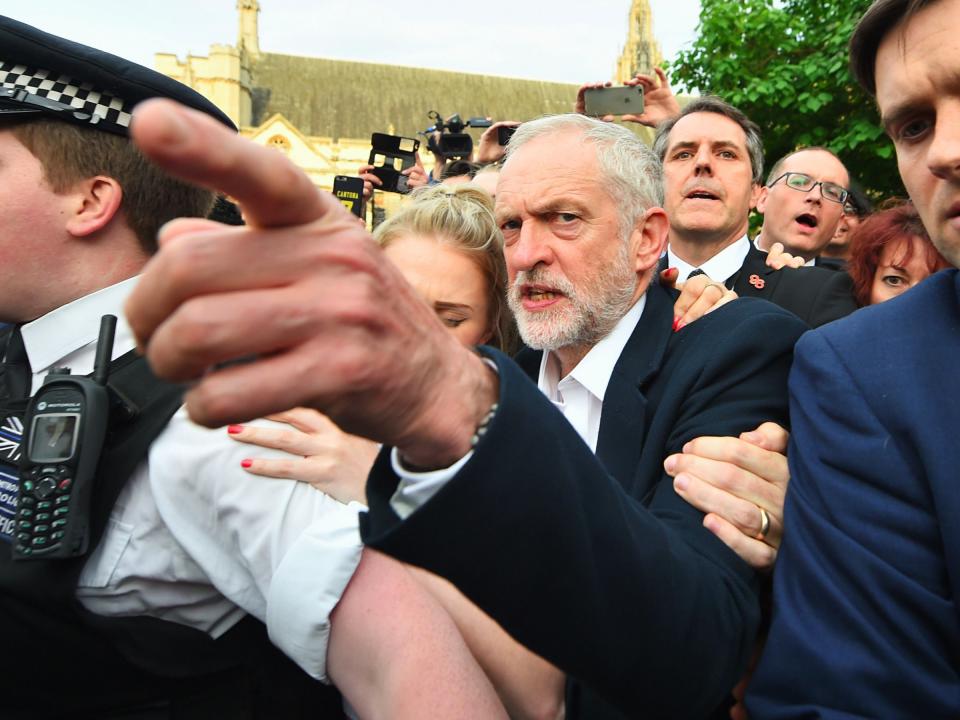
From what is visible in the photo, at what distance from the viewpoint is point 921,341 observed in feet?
4.70

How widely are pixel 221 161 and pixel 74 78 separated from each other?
1724mm

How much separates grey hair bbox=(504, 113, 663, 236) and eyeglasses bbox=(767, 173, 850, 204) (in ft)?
9.70

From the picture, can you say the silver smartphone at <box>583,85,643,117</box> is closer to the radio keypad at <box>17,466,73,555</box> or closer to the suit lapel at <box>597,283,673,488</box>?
the suit lapel at <box>597,283,673,488</box>

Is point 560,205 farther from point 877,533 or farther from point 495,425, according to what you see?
point 495,425

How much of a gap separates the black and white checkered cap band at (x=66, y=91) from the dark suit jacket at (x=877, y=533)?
187 centimetres

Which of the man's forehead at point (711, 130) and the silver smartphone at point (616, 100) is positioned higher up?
the silver smartphone at point (616, 100)

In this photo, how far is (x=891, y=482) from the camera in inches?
53.0

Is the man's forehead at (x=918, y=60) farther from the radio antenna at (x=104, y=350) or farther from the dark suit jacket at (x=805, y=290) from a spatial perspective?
the dark suit jacket at (x=805, y=290)

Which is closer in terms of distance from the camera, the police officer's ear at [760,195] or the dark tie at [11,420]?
the dark tie at [11,420]

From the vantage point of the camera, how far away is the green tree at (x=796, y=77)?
13.1 m

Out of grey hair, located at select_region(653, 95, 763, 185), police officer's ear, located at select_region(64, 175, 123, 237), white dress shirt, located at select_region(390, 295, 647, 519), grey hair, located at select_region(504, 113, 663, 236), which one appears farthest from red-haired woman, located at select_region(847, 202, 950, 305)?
police officer's ear, located at select_region(64, 175, 123, 237)

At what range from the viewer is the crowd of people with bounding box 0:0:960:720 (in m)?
0.75

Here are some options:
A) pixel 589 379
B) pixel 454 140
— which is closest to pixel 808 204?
pixel 454 140

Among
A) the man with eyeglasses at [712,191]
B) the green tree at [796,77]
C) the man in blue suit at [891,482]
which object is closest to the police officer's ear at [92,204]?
the man in blue suit at [891,482]
